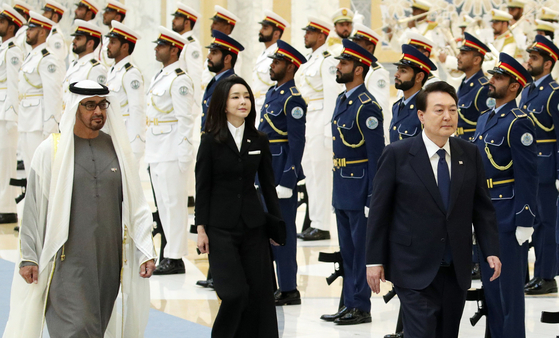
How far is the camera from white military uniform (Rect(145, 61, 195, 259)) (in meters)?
7.23

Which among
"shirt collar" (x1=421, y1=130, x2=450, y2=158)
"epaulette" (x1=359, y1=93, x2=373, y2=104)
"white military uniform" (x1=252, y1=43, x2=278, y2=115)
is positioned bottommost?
"shirt collar" (x1=421, y1=130, x2=450, y2=158)

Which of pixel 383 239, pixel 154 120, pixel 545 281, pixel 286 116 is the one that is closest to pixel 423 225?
pixel 383 239

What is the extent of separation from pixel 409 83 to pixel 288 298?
5.79ft

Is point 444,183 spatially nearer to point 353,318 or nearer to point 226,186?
point 226,186

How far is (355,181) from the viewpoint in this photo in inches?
226

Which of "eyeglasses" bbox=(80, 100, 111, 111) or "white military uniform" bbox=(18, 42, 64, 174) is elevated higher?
"white military uniform" bbox=(18, 42, 64, 174)

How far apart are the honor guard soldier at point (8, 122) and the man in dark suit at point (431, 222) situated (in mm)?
6585

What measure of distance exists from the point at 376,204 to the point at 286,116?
8.06 feet

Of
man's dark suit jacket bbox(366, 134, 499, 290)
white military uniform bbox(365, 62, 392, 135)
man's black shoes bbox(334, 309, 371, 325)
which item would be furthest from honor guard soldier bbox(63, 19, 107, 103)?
man's dark suit jacket bbox(366, 134, 499, 290)

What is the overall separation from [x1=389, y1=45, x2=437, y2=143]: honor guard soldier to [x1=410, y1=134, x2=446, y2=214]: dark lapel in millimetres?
1925

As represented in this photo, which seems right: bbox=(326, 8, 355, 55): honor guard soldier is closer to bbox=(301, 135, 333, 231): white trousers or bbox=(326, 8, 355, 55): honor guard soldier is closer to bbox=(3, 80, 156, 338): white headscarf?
bbox=(301, 135, 333, 231): white trousers

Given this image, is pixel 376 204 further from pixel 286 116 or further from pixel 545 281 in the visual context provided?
pixel 545 281

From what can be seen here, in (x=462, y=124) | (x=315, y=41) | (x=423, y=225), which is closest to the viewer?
(x=423, y=225)

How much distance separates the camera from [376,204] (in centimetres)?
400
